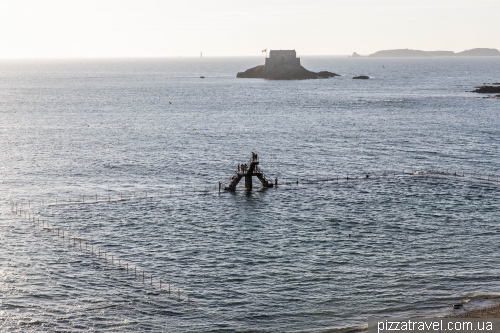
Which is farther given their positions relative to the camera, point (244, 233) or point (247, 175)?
point (247, 175)

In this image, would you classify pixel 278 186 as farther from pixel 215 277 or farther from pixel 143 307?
pixel 143 307

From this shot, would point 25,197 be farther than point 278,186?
No

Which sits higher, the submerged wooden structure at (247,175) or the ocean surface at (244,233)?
the submerged wooden structure at (247,175)

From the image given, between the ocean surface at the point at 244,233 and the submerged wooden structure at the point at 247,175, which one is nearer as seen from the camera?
the ocean surface at the point at 244,233

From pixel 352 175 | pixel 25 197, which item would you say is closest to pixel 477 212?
pixel 352 175

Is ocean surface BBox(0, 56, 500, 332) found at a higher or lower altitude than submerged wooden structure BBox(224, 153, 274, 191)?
lower

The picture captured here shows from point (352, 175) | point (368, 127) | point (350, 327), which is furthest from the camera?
point (368, 127)

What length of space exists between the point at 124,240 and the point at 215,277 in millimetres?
14438

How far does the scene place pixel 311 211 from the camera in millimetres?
81000

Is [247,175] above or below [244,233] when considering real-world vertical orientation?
above

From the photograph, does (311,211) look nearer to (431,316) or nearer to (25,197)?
(431,316)

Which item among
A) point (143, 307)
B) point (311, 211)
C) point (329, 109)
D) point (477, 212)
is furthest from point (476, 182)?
point (329, 109)

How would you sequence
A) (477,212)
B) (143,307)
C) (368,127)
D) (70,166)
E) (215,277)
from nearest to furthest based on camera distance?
(143,307) → (215,277) → (477,212) → (70,166) → (368,127)

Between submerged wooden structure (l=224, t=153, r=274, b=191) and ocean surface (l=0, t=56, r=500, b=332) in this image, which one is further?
submerged wooden structure (l=224, t=153, r=274, b=191)
